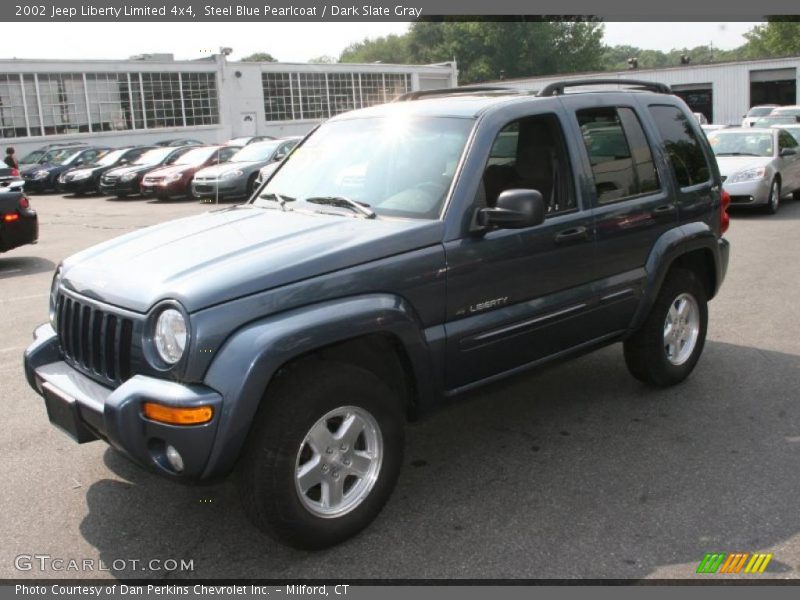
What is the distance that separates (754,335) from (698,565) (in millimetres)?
3829

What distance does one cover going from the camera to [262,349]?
315 centimetres

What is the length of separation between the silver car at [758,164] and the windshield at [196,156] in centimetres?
1422

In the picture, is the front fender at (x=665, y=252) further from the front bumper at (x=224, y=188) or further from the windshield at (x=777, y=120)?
the windshield at (x=777, y=120)

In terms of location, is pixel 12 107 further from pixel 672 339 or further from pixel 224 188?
pixel 672 339

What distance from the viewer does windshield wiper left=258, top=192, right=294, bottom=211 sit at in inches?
180

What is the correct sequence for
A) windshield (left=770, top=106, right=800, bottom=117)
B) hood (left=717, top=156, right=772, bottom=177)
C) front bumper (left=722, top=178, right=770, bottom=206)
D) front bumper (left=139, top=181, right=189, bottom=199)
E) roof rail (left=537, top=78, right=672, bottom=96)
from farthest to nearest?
windshield (left=770, top=106, right=800, bottom=117), front bumper (left=139, top=181, right=189, bottom=199), hood (left=717, top=156, right=772, bottom=177), front bumper (left=722, top=178, right=770, bottom=206), roof rail (left=537, top=78, right=672, bottom=96)

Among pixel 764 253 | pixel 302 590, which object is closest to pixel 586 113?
pixel 302 590

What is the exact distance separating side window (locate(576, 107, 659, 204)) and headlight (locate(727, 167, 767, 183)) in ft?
33.9

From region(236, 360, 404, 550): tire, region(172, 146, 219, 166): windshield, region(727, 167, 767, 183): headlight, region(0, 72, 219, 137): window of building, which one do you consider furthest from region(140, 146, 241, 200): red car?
region(236, 360, 404, 550): tire

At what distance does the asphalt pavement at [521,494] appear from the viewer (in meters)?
3.45

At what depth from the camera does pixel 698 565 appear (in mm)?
3363

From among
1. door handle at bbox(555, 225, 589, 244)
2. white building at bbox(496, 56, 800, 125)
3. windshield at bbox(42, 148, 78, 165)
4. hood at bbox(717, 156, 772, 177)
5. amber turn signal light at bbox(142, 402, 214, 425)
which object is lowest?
amber turn signal light at bbox(142, 402, 214, 425)

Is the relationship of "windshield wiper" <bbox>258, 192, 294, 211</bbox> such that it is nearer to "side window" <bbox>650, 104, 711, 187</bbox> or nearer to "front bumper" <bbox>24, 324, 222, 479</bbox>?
"front bumper" <bbox>24, 324, 222, 479</bbox>

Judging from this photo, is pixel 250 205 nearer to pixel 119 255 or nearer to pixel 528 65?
pixel 119 255
